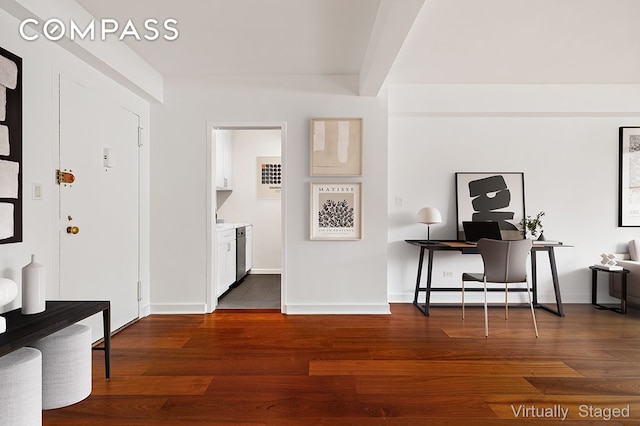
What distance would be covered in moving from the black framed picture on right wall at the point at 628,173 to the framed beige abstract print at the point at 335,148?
10.3ft

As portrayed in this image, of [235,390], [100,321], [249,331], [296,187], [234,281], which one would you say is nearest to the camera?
[235,390]

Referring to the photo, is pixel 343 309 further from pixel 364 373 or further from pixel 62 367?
pixel 62 367

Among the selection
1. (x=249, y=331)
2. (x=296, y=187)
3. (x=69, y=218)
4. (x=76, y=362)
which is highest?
(x=296, y=187)

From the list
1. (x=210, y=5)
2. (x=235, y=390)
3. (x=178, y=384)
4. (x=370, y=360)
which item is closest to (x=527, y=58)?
(x=210, y=5)

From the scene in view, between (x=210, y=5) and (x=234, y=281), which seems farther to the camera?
(x=234, y=281)

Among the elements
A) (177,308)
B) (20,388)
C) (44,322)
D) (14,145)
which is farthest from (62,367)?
(177,308)

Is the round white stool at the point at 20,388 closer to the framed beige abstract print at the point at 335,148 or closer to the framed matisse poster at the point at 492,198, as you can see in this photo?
the framed beige abstract print at the point at 335,148

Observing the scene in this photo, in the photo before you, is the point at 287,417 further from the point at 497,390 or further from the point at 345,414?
the point at 497,390

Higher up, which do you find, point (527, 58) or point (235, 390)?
point (527, 58)

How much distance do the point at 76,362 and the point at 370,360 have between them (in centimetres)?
182

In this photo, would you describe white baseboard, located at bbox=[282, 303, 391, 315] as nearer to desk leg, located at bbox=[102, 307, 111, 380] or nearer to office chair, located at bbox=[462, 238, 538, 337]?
office chair, located at bbox=[462, 238, 538, 337]

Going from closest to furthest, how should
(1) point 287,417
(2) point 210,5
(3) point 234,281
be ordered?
1. (1) point 287,417
2. (2) point 210,5
3. (3) point 234,281

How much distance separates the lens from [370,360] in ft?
8.67

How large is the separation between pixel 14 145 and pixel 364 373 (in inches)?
99.6
